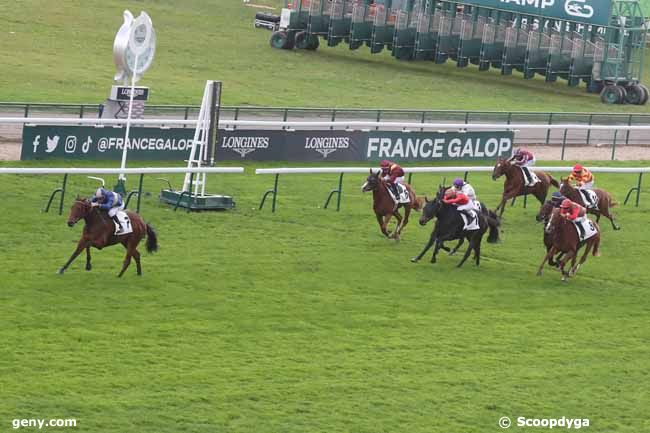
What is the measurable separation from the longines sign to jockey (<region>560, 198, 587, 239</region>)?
896cm

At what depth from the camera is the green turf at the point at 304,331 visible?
1332 cm

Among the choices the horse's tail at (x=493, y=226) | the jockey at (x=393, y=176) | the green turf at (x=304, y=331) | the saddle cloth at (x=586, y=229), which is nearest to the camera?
the green turf at (x=304, y=331)

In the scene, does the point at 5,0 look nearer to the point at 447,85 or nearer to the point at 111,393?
the point at 447,85

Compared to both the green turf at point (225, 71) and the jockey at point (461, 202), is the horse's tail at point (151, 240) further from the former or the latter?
the green turf at point (225, 71)

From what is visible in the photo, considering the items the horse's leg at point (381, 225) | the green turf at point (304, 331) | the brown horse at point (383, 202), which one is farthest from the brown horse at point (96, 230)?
the horse's leg at point (381, 225)

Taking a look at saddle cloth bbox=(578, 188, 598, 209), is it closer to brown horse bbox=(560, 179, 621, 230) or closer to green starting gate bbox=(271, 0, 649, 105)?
brown horse bbox=(560, 179, 621, 230)

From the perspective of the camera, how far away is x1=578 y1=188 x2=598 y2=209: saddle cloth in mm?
22250

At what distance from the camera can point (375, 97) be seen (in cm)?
4094

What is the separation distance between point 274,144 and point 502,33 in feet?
68.2

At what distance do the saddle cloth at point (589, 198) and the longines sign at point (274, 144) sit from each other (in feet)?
21.2

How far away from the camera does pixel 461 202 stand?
19516mm

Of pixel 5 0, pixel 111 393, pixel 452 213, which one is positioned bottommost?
pixel 111 393

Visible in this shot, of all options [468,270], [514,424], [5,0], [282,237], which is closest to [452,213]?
[468,270]

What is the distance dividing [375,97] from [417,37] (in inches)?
277
